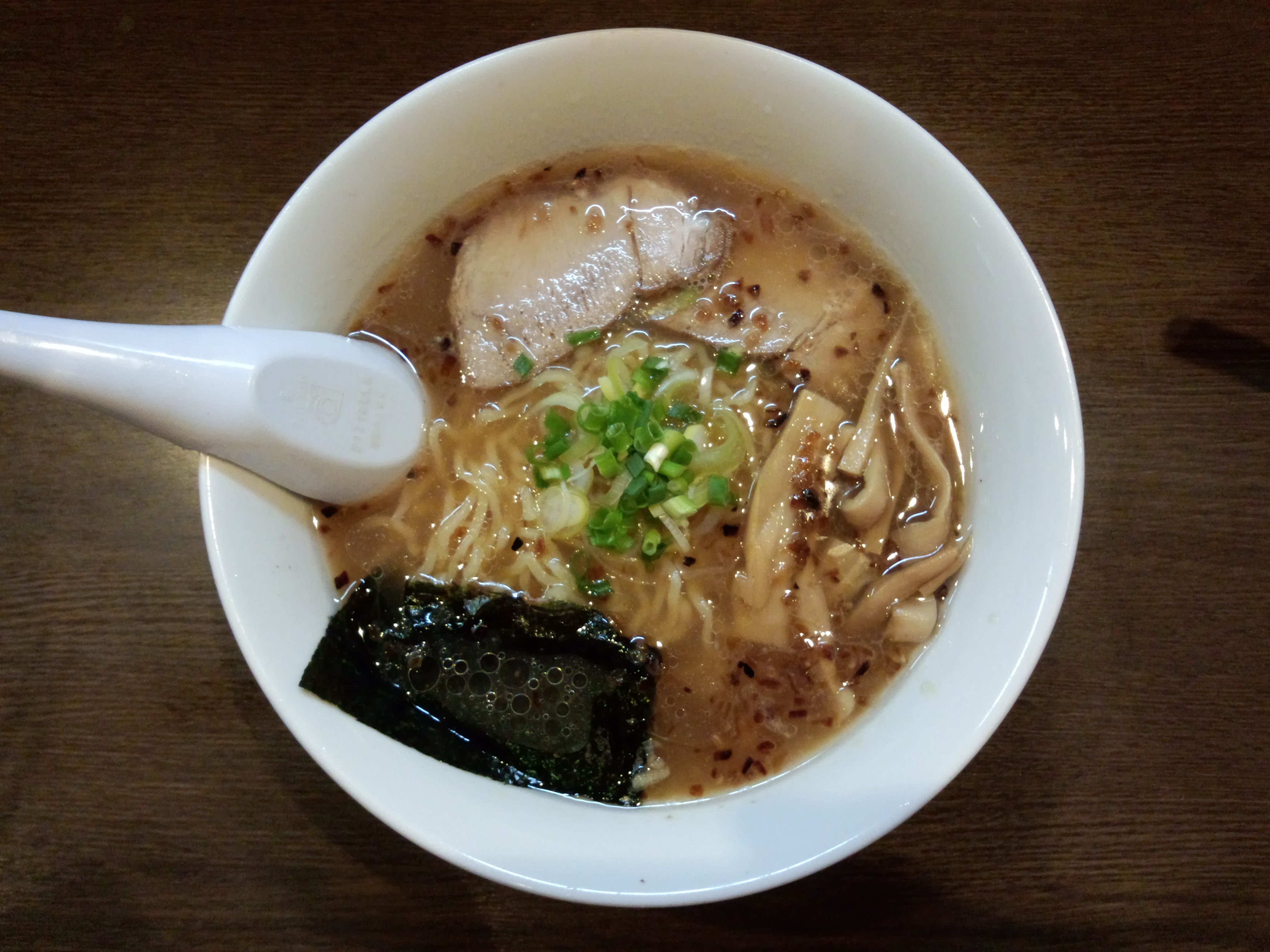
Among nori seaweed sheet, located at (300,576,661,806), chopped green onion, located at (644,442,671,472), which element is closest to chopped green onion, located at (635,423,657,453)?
chopped green onion, located at (644,442,671,472)

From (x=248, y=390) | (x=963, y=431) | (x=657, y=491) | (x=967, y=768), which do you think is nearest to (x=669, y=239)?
(x=657, y=491)

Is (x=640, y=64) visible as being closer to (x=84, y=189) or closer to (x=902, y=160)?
(x=902, y=160)

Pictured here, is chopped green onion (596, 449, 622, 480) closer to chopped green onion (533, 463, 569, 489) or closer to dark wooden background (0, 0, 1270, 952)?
chopped green onion (533, 463, 569, 489)

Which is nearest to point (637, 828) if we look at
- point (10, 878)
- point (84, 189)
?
point (10, 878)

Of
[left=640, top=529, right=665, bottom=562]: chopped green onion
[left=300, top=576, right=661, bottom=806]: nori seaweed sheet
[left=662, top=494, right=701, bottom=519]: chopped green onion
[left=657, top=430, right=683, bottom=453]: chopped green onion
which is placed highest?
[left=657, top=430, right=683, bottom=453]: chopped green onion

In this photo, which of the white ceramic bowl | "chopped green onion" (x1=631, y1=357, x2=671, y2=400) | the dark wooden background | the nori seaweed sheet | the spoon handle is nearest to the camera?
the spoon handle

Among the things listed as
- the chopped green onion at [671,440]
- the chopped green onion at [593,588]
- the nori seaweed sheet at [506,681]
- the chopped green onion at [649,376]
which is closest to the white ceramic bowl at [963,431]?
the nori seaweed sheet at [506,681]
